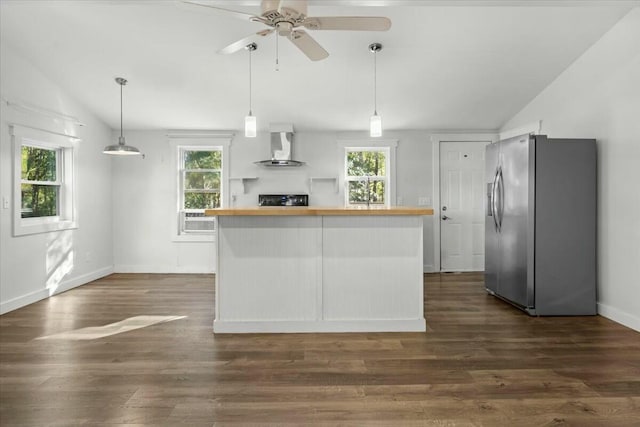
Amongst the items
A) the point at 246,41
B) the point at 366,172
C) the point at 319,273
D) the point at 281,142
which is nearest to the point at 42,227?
the point at 281,142

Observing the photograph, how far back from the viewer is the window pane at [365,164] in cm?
632

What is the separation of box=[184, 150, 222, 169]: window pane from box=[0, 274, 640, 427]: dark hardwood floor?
302 centimetres

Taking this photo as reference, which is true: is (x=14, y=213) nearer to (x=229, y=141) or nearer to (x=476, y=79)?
(x=229, y=141)

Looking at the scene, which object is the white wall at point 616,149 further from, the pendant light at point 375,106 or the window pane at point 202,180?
the window pane at point 202,180

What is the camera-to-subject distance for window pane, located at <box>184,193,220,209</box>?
20.9 feet

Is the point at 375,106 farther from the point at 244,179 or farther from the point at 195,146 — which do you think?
the point at 195,146

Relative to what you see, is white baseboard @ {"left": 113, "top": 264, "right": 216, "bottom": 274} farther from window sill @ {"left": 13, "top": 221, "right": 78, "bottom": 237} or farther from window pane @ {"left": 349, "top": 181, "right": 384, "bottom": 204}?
window pane @ {"left": 349, "top": 181, "right": 384, "bottom": 204}

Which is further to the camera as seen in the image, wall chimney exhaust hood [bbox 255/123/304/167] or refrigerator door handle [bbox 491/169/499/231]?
wall chimney exhaust hood [bbox 255/123/304/167]

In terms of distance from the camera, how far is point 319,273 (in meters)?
3.42

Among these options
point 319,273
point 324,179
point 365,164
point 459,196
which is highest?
point 365,164

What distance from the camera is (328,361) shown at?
109 inches

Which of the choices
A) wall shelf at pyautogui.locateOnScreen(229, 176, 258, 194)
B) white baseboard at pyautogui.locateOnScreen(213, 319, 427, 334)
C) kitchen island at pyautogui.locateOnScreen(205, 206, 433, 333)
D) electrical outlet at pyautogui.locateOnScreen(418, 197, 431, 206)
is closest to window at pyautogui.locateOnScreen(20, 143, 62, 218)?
wall shelf at pyautogui.locateOnScreen(229, 176, 258, 194)

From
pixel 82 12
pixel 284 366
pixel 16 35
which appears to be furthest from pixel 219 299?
pixel 16 35

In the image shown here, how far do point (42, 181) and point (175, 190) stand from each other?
5.89ft
